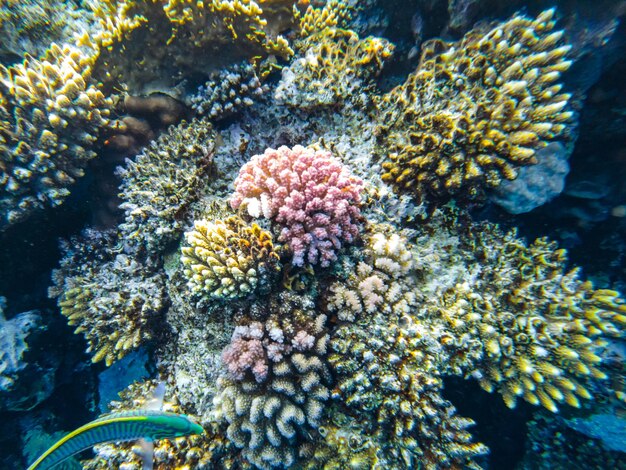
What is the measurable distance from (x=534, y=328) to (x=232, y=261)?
319cm

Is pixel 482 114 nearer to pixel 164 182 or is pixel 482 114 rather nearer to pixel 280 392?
pixel 280 392

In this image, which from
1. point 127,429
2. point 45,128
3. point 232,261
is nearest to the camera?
point 127,429

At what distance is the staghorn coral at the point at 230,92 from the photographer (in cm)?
416

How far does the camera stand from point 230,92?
13.7ft

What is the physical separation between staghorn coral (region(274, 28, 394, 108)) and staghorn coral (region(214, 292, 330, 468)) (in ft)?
8.43

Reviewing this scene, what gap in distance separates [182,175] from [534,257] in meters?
4.33

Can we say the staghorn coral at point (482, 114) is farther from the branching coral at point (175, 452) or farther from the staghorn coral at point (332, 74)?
the branching coral at point (175, 452)

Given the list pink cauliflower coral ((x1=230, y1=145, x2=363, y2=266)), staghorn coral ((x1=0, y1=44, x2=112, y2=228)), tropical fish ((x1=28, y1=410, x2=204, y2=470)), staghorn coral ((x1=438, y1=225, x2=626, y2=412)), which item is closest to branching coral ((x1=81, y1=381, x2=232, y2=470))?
tropical fish ((x1=28, y1=410, x2=204, y2=470))

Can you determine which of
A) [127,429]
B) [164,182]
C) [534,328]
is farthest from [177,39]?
[534,328]

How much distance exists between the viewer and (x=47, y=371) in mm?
5129

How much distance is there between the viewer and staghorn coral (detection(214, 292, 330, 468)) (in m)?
3.01

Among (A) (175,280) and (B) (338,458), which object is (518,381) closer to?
(B) (338,458)

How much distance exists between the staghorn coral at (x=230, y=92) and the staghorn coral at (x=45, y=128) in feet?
4.43

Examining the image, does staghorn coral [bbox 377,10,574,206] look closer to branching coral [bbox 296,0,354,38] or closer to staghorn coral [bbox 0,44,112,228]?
branching coral [bbox 296,0,354,38]
